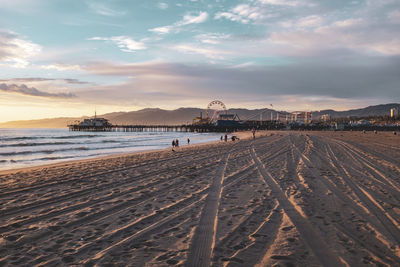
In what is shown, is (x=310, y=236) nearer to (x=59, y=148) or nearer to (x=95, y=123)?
(x=59, y=148)

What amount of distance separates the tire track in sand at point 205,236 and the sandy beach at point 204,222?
0.02 metres

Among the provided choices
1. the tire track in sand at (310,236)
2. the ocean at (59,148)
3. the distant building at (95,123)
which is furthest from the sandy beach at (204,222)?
the distant building at (95,123)

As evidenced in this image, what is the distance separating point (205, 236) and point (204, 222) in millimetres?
672

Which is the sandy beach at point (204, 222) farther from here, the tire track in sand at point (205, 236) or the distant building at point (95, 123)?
the distant building at point (95, 123)

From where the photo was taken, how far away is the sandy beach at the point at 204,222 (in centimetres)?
370

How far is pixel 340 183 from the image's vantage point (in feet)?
27.8

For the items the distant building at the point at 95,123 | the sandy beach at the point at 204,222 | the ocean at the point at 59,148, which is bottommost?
the ocean at the point at 59,148

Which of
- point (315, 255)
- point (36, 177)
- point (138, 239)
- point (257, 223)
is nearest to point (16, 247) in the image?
point (138, 239)

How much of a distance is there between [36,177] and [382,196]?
11.6 metres

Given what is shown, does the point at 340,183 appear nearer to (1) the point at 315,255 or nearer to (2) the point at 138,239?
(1) the point at 315,255

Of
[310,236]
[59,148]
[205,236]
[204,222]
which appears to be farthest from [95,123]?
[310,236]

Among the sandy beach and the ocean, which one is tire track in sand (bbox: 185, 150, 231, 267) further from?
the ocean

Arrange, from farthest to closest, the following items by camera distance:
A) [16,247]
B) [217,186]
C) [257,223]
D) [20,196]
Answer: [217,186]
[20,196]
[257,223]
[16,247]

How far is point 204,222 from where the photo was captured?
504 centimetres
